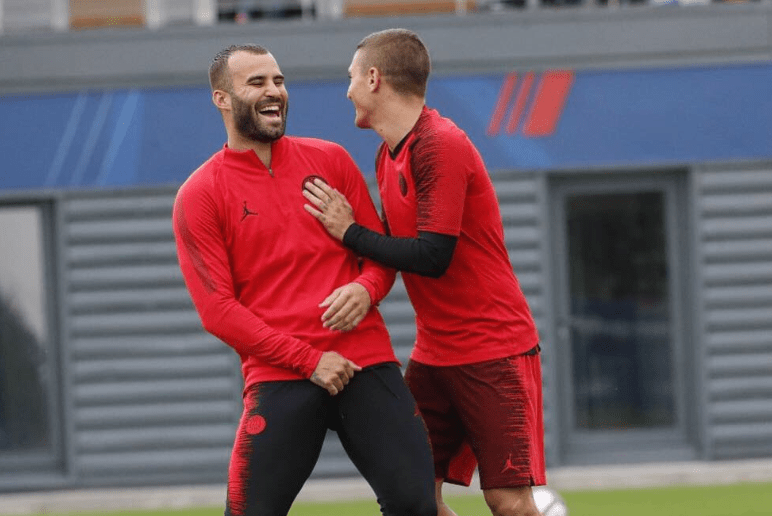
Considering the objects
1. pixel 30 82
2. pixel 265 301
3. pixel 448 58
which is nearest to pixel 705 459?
pixel 448 58

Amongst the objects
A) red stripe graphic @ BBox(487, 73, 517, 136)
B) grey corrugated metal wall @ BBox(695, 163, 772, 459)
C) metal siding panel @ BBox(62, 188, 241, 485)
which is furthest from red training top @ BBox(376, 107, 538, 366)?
grey corrugated metal wall @ BBox(695, 163, 772, 459)

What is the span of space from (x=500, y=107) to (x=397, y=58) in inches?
224

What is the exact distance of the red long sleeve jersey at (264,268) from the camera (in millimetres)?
4258

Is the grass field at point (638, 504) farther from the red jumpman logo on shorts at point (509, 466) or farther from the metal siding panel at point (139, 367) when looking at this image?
the red jumpman logo on shorts at point (509, 466)

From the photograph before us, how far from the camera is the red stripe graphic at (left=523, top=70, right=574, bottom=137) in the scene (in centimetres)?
1007

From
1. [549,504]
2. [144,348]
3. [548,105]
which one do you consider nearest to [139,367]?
[144,348]

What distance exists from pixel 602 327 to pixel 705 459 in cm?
126

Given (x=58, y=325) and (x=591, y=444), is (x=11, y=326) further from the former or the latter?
(x=591, y=444)

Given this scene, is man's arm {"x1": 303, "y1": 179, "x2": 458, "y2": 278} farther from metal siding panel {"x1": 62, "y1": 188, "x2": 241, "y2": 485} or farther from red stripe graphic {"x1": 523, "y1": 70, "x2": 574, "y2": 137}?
metal siding panel {"x1": 62, "y1": 188, "x2": 241, "y2": 485}

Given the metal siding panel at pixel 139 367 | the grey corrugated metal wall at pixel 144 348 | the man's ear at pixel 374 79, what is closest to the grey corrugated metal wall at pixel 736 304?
the grey corrugated metal wall at pixel 144 348

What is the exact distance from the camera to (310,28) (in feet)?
33.2

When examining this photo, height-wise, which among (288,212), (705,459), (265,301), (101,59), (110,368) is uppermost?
(101,59)

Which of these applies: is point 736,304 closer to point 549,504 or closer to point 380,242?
point 549,504

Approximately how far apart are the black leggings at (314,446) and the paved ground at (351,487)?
17.2ft
